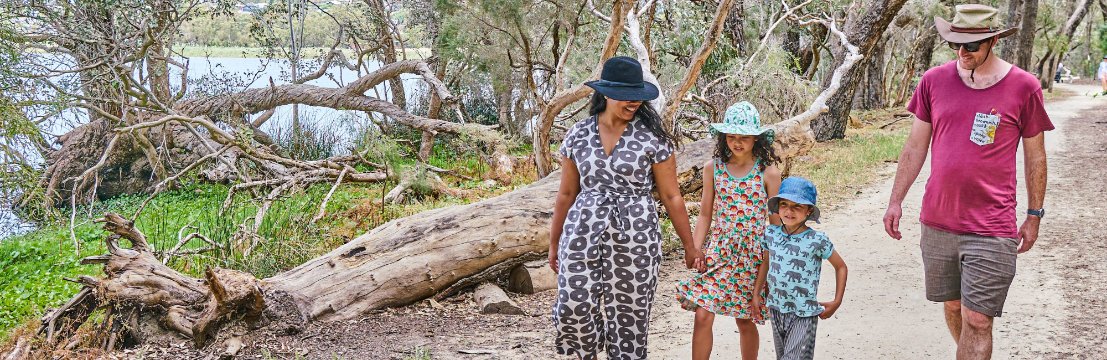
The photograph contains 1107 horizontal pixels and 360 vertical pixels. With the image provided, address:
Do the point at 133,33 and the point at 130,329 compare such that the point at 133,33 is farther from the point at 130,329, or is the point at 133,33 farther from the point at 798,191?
the point at 798,191

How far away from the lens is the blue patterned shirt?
368 cm

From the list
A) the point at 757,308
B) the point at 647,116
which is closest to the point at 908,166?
the point at 757,308

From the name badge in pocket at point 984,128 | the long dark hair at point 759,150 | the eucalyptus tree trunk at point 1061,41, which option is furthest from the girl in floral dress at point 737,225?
the eucalyptus tree trunk at point 1061,41

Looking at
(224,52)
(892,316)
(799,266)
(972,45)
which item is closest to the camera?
(972,45)

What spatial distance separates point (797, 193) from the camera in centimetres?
364

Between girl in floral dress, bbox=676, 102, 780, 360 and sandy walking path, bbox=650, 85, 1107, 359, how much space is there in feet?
2.83

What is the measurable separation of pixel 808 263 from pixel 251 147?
8260 millimetres

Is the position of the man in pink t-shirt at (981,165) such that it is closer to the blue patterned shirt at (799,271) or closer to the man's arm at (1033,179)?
the man's arm at (1033,179)

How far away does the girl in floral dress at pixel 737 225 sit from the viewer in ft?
13.1

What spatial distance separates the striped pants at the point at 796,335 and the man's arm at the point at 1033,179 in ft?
2.94

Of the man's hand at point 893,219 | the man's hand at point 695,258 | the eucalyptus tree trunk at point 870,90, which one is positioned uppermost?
the man's hand at point 893,219

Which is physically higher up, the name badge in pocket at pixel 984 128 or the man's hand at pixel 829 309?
the name badge in pocket at pixel 984 128

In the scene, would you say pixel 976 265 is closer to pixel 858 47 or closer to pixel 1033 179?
pixel 1033 179

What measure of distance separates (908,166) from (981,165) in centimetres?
41
